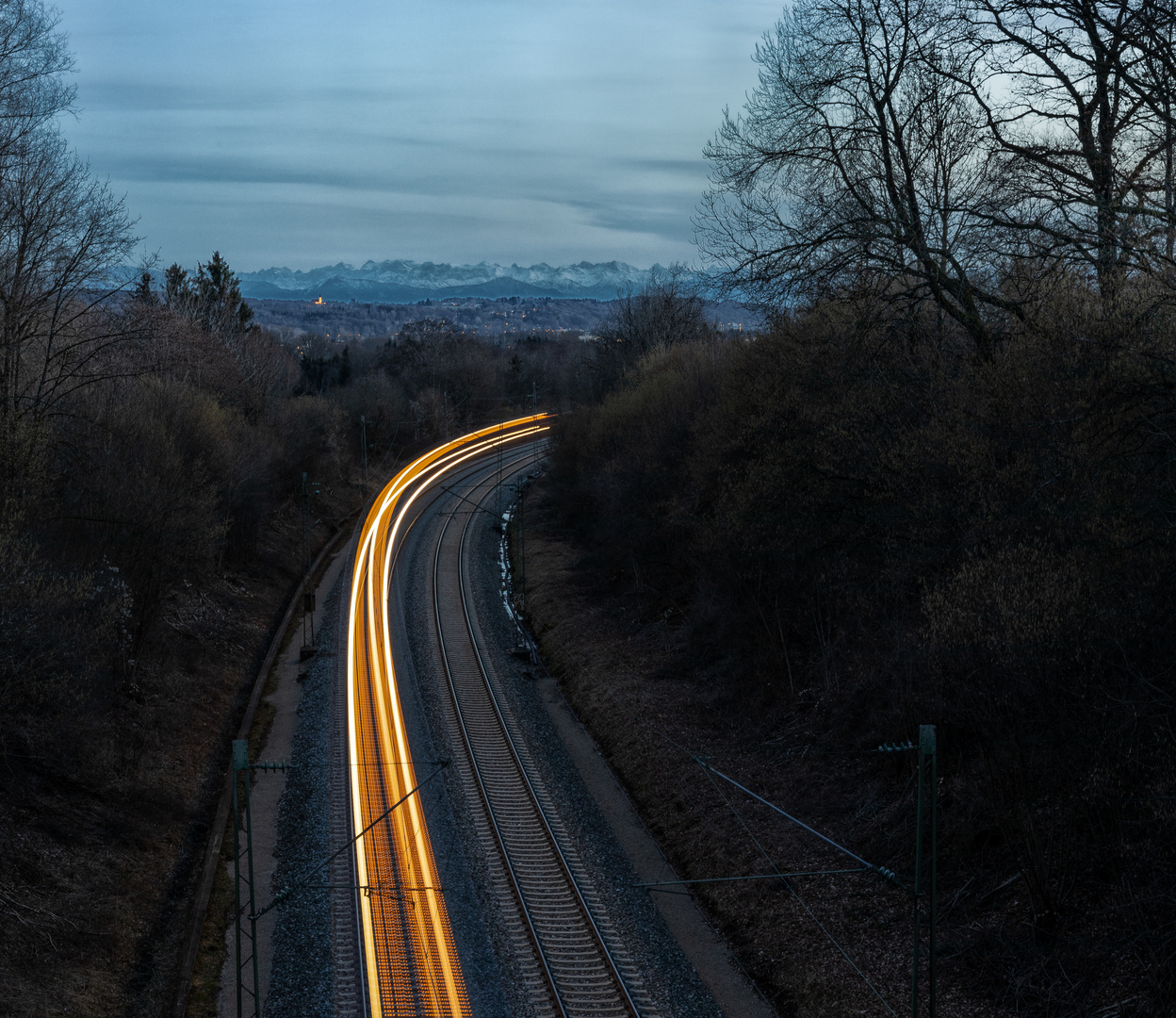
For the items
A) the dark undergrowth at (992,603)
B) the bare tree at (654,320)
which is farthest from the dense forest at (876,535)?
the bare tree at (654,320)

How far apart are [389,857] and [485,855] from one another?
175 cm

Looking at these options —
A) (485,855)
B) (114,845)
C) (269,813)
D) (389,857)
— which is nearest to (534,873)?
(485,855)

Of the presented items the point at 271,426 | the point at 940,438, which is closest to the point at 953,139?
the point at 940,438

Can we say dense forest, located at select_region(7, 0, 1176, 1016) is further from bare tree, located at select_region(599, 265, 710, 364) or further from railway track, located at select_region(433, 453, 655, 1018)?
bare tree, located at select_region(599, 265, 710, 364)

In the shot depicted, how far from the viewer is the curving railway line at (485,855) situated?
1349cm

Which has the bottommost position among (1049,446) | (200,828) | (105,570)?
(200,828)

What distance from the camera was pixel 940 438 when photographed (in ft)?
50.6

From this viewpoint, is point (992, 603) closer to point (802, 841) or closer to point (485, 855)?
point (802, 841)

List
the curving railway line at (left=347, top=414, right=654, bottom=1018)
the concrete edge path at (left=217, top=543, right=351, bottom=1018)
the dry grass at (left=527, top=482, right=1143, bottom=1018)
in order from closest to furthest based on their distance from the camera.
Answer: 1. the dry grass at (left=527, top=482, right=1143, bottom=1018)
2. the curving railway line at (left=347, top=414, right=654, bottom=1018)
3. the concrete edge path at (left=217, top=543, right=351, bottom=1018)

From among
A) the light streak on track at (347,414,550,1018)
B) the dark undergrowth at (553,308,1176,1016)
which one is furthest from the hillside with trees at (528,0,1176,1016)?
the light streak on track at (347,414,550,1018)

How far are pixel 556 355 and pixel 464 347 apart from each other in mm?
29111

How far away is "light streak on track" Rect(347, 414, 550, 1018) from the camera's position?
1357cm

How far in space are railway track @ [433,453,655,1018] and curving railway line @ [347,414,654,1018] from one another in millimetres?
26

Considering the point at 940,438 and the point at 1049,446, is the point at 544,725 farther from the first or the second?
the point at 1049,446
